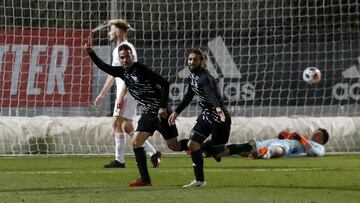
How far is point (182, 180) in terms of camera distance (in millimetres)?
12062

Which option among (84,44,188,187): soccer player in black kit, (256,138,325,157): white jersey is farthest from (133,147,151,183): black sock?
(256,138,325,157): white jersey

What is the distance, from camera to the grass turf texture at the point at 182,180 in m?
9.74

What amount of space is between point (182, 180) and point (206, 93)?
1.18 metres

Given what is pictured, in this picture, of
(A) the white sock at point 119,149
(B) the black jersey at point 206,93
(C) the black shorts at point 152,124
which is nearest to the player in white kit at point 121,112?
(A) the white sock at point 119,149

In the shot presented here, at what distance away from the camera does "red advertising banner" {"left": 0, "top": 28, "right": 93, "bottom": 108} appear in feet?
59.0

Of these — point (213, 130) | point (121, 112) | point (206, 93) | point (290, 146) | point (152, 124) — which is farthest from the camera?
point (290, 146)

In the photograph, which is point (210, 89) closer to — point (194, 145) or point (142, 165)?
point (194, 145)

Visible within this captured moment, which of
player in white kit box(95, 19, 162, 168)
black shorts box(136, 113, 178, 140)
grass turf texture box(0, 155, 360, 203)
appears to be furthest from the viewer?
player in white kit box(95, 19, 162, 168)

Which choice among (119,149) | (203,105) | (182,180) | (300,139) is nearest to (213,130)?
(203,105)

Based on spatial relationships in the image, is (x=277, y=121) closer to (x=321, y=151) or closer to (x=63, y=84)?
(x=321, y=151)

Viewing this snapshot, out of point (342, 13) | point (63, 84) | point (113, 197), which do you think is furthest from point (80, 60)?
point (113, 197)

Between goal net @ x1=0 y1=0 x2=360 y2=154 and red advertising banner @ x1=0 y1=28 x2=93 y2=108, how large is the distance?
0.02 meters

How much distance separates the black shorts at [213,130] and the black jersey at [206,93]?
70mm

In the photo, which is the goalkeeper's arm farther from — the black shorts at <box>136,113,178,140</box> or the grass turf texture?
the black shorts at <box>136,113,178,140</box>
